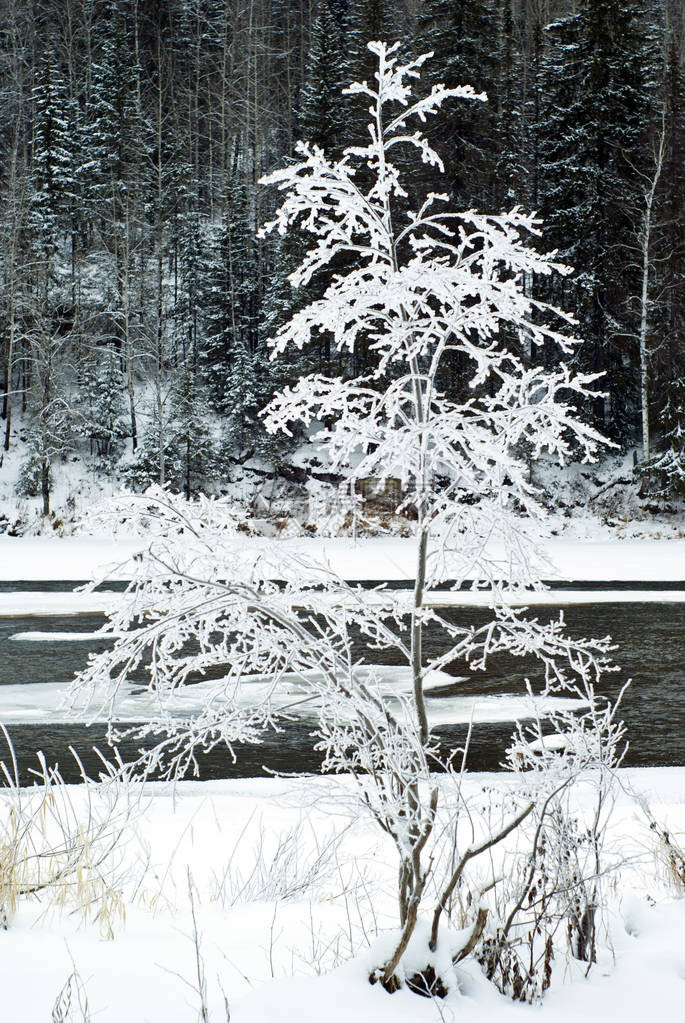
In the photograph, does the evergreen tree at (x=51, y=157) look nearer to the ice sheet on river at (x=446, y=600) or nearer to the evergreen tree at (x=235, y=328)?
the evergreen tree at (x=235, y=328)

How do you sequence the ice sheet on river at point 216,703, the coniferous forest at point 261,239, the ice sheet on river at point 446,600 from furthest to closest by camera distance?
the coniferous forest at point 261,239
the ice sheet on river at point 446,600
the ice sheet on river at point 216,703

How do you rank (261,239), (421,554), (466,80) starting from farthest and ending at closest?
(261,239)
(466,80)
(421,554)

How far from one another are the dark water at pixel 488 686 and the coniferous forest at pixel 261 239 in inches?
456

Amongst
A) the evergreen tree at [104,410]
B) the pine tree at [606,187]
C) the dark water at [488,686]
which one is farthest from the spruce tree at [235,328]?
the dark water at [488,686]

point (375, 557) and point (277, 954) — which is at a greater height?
point (277, 954)

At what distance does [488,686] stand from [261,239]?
2320 centimetres

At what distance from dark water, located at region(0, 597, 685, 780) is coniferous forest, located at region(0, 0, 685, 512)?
38.0 ft

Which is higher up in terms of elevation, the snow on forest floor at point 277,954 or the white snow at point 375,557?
the snow on forest floor at point 277,954

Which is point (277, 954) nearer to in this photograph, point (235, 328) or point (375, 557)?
point (375, 557)

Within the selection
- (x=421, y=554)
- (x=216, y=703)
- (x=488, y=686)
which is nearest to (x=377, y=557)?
(x=488, y=686)

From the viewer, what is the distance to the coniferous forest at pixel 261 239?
25266 mm

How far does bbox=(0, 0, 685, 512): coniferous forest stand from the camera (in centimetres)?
2527

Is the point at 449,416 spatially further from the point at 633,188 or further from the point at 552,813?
the point at 633,188

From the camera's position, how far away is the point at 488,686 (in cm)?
982
